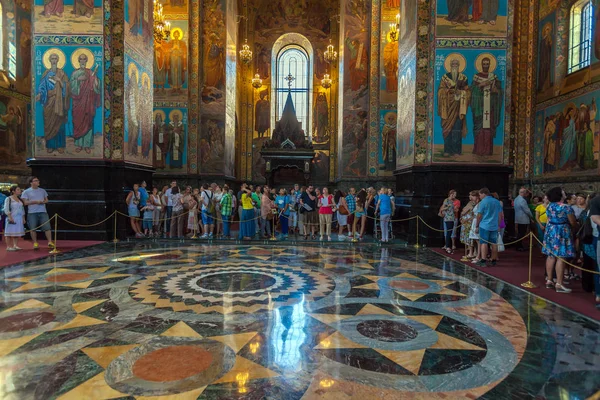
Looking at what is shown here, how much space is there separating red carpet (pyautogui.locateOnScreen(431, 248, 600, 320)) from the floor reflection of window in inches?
142

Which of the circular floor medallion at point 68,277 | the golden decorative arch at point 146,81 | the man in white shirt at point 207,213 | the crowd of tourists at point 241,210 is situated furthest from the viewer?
the golden decorative arch at point 146,81

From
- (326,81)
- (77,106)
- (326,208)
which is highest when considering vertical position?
(326,81)

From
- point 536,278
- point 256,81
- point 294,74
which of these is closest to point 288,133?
point 256,81

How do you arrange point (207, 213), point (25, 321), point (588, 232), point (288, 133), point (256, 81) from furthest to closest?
point (256, 81) < point (288, 133) < point (207, 213) < point (588, 232) < point (25, 321)

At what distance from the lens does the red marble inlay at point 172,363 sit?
3023 mm

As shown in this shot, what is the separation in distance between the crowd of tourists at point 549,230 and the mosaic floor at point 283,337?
89 centimetres

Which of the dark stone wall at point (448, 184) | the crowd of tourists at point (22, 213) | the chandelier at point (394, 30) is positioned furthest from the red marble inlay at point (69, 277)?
the chandelier at point (394, 30)

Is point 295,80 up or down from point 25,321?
up

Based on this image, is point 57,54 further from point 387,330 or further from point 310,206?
point 387,330

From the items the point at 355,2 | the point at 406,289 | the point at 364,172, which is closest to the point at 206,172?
the point at 364,172

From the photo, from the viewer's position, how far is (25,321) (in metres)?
4.20

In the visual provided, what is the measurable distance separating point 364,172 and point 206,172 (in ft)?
26.7

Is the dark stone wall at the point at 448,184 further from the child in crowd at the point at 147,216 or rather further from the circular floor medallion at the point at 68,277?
the circular floor medallion at the point at 68,277

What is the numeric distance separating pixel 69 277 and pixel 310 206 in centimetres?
742
